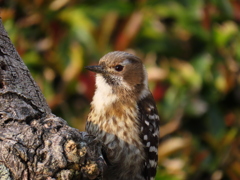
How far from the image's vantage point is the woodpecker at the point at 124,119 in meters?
3.97

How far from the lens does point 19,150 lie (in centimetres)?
262

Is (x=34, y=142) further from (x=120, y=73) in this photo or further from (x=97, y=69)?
(x=120, y=73)

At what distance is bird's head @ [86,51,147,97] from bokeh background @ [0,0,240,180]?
1.72 m

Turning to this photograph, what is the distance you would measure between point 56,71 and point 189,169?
2253 millimetres

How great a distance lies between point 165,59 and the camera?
7.50 metres

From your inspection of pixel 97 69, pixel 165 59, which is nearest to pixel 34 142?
pixel 97 69

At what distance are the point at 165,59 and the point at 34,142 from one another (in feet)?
16.4

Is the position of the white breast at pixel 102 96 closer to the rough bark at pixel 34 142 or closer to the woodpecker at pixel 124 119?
the woodpecker at pixel 124 119

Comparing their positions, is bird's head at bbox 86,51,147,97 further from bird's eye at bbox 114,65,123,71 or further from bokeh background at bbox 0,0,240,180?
bokeh background at bbox 0,0,240,180

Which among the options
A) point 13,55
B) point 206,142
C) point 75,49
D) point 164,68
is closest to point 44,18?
point 75,49

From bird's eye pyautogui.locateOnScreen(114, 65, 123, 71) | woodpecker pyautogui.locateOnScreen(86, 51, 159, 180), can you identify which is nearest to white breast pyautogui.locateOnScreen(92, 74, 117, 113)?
woodpecker pyautogui.locateOnScreen(86, 51, 159, 180)

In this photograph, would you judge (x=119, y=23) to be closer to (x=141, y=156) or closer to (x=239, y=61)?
(x=239, y=61)

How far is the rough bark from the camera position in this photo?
2.61 metres

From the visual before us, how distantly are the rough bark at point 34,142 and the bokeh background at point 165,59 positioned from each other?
127 inches
